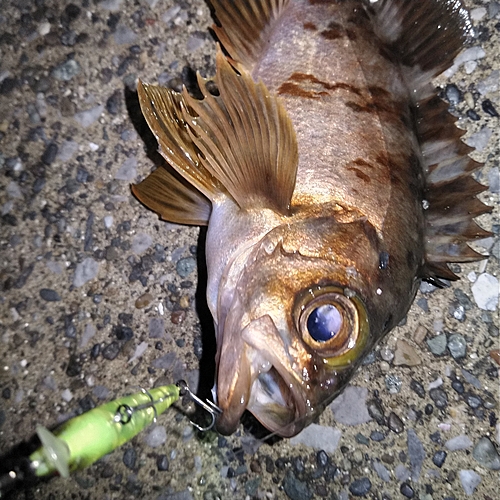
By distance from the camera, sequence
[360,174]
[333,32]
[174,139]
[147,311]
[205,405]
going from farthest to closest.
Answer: [147,311] < [333,32] < [174,139] < [360,174] < [205,405]

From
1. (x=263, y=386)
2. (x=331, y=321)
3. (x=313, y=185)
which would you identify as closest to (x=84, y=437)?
(x=263, y=386)

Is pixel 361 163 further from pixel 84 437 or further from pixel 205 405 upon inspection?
pixel 84 437

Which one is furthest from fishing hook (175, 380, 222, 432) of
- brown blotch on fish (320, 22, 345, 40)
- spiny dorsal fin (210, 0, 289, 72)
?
brown blotch on fish (320, 22, 345, 40)

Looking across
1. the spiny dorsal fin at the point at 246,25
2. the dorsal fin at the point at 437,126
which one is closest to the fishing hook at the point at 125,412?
the dorsal fin at the point at 437,126

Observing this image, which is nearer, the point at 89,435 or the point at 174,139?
the point at 89,435

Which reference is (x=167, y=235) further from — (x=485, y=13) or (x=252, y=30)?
(x=485, y=13)

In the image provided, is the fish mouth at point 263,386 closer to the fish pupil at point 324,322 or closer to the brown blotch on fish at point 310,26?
the fish pupil at point 324,322
